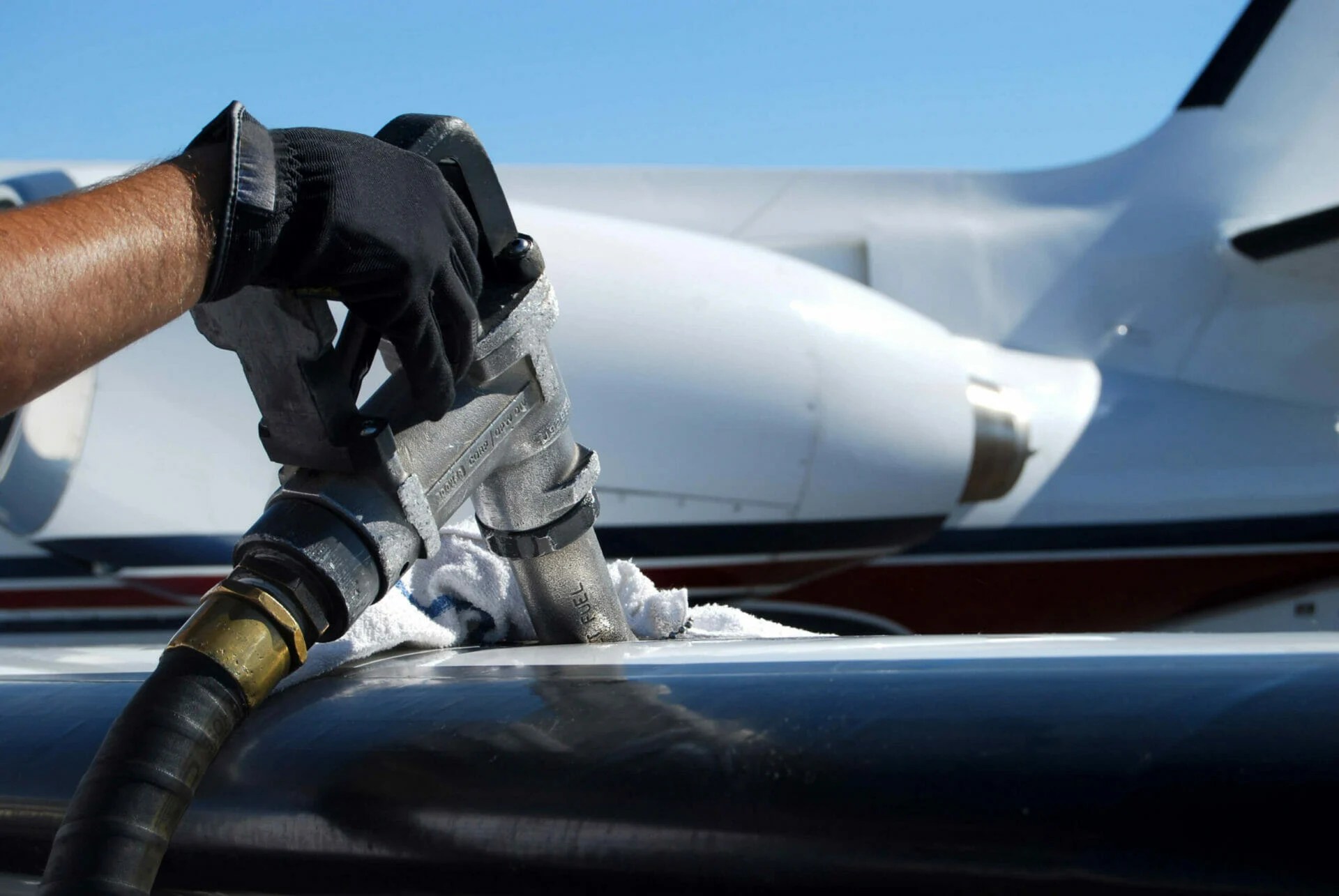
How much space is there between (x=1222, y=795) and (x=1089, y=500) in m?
2.65

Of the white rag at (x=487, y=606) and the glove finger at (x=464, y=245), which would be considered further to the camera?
the white rag at (x=487, y=606)

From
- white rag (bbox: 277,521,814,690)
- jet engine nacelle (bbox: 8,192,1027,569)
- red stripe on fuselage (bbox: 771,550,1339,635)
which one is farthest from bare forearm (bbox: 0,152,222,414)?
red stripe on fuselage (bbox: 771,550,1339,635)

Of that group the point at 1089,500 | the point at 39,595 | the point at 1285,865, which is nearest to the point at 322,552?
the point at 1285,865

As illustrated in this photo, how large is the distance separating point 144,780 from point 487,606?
417 millimetres

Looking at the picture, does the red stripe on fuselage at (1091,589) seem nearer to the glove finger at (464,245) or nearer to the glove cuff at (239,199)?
the glove finger at (464,245)

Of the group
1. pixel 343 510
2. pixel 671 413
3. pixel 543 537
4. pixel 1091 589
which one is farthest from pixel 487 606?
pixel 1091 589

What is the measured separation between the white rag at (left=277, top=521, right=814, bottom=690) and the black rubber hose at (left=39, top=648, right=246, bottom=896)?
24cm

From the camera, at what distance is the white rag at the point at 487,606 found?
0.88 m

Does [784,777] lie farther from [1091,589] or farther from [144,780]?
[1091,589]

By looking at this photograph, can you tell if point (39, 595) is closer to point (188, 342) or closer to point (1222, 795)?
A: point (188, 342)

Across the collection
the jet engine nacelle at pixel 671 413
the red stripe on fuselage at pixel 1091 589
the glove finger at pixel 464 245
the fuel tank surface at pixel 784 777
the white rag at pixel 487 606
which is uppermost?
the glove finger at pixel 464 245

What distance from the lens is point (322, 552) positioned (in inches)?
25.2

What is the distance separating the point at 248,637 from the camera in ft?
1.96

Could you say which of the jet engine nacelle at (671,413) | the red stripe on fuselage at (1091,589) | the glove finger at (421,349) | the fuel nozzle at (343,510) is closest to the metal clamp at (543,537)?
the fuel nozzle at (343,510)
